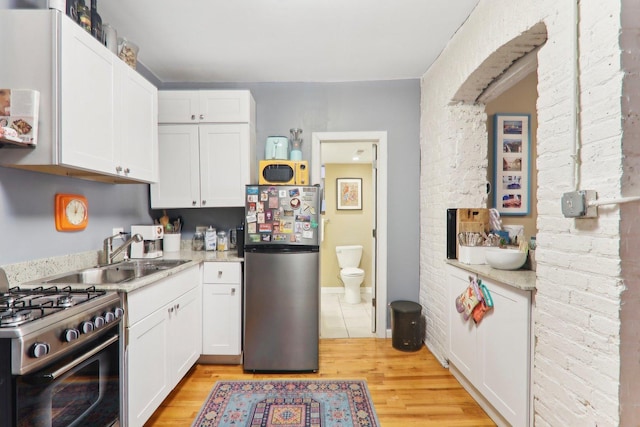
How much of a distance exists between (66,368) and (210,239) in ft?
6.08

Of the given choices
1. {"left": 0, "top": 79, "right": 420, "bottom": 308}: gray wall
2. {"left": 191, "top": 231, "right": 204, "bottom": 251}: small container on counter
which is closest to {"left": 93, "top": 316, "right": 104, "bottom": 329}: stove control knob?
{"left": 191, "top": 231, "right": 204, "bottom": 251}: small container on counter

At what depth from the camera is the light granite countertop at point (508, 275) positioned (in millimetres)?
1656

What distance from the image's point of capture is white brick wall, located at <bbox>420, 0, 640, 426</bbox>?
1144 mm


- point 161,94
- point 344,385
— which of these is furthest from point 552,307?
point 161,94

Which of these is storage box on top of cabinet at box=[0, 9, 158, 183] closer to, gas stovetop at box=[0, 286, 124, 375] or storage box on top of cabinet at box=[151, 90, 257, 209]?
gas stovetop at box=[0, 286, 124, 375]

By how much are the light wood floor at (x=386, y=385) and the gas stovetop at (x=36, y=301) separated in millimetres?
1019

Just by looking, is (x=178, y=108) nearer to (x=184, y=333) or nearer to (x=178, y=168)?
(x=178, y=168)

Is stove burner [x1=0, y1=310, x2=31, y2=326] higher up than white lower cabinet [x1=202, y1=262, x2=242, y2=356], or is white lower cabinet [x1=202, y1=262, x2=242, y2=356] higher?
stove burner [x1=0, y1=310, x2=31, y2=326]

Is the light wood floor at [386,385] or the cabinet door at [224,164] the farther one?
the cabinet door at [224,164]

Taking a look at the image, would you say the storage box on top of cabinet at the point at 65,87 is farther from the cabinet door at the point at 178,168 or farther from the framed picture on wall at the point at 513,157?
the framed picture on wall at the point at 513,157

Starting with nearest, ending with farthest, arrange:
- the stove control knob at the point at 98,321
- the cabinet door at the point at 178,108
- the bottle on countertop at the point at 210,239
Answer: the stove control knob at the point at 98,321, the cabinet door at the point at 178,108, the bottle on countertop at the point at 210,239

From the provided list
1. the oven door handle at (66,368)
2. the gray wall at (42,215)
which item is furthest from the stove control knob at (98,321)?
the gray wall at (42,215)

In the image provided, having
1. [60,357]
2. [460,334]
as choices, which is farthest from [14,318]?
[460,334]

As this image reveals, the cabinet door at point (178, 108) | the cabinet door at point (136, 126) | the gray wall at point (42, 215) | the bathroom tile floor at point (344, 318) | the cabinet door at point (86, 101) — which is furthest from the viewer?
the bathroom tile floor at point (344, 318)
